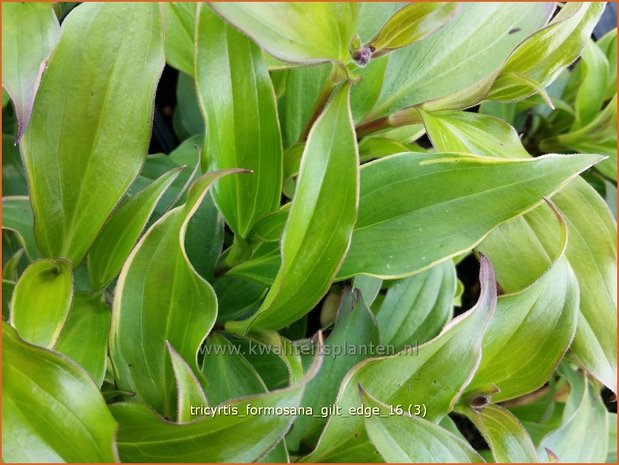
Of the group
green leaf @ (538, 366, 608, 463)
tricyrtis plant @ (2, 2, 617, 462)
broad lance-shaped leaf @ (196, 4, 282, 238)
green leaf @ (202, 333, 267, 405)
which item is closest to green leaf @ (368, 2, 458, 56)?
tricyrtis plant @ (2, 2, 617, 462)

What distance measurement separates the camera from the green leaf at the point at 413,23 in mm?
406

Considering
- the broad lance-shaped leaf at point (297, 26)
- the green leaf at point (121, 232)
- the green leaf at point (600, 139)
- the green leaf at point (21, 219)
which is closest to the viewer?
the broad lance-shaped leaf at point (297, 26)

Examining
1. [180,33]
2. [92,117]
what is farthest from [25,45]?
[180,33]

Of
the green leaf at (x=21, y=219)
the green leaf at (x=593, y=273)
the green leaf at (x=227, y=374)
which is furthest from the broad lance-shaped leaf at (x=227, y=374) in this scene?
the green leaf at (x=593, y=273)

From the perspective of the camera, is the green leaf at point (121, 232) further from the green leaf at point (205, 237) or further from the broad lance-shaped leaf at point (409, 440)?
the broad lance-shaped leaf at point (409, 440)

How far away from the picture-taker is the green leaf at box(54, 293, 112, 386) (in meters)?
0.47

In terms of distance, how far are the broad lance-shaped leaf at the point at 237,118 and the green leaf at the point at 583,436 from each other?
0.39 m

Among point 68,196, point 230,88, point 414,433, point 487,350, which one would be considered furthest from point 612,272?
point 68,196

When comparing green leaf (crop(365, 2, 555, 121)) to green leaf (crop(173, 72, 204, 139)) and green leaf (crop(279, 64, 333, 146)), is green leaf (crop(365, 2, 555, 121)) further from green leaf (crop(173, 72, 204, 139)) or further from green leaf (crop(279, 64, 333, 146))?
green leaf (crop(173, 72, 204, 139))

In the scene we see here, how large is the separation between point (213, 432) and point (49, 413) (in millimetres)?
113

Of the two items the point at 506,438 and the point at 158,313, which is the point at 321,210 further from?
the point at 506,438

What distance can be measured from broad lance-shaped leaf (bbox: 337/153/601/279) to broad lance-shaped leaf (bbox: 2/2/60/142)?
289mm

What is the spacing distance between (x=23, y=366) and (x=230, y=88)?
10.4 inches

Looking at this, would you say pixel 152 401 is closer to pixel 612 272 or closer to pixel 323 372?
pixel 323 372
